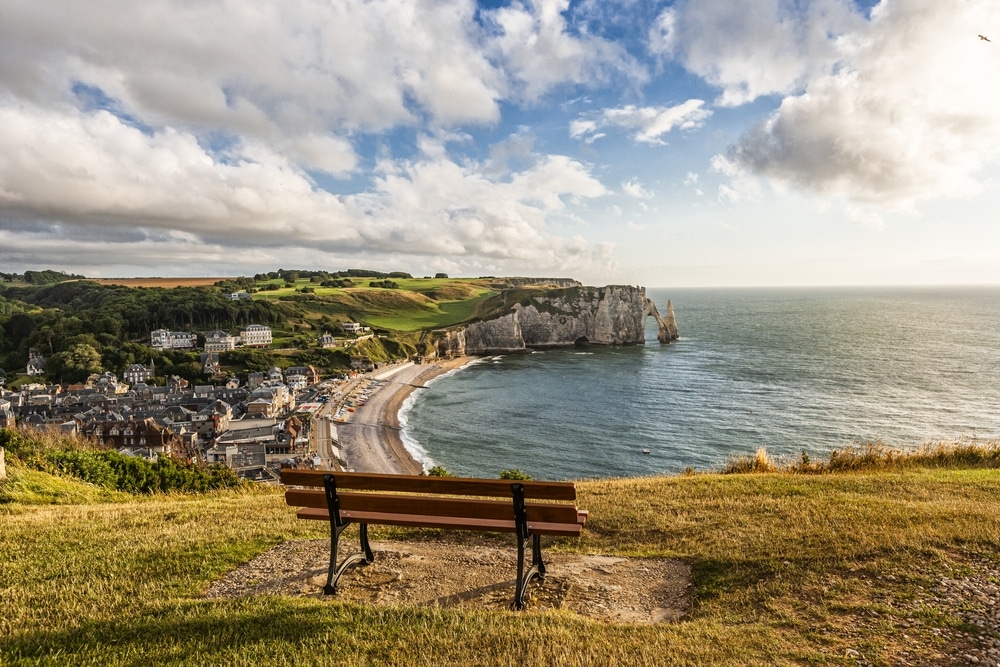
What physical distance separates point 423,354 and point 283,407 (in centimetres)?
3946

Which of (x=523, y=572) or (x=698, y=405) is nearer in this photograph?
(x=523, y=572)

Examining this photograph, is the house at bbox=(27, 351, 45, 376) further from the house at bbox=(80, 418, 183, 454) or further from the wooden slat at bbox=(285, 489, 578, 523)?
the wooden slat at bbox=(285, 489, 578, 523)

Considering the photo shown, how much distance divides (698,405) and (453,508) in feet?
166

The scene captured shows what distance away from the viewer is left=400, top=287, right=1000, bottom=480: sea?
125ft

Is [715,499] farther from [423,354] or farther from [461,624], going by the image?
[423,354]

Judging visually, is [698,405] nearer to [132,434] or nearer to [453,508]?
[453,508]

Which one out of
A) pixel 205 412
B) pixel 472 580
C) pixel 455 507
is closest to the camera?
pixel 455 507

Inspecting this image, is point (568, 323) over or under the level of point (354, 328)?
over

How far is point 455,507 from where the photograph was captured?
541 centimetres

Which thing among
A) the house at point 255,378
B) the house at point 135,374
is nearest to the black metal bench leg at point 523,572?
the house at point 255,378

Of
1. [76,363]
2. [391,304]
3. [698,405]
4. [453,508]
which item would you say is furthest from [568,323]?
[453,508]

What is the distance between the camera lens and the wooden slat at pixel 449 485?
5.34m

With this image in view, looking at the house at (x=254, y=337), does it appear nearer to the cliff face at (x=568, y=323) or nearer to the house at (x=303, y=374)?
the house at (x=303, y=374)

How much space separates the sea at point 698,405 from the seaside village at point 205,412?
1088cm
